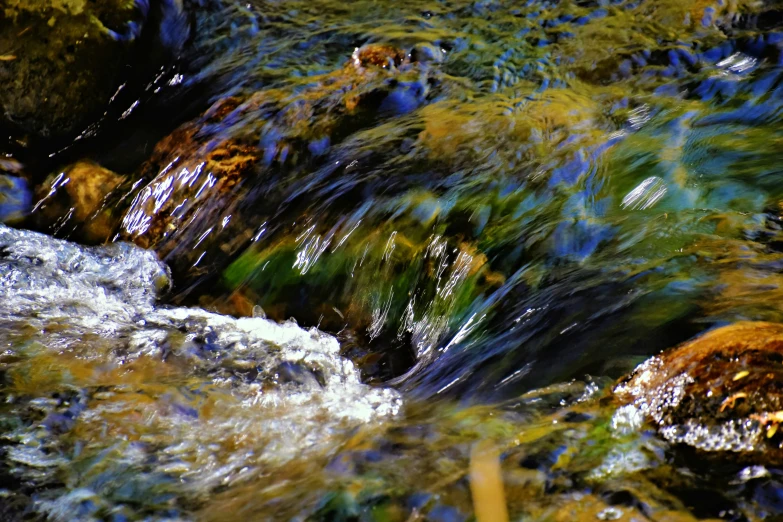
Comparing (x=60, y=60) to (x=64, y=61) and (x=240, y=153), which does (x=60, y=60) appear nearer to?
(x=64, y=61)

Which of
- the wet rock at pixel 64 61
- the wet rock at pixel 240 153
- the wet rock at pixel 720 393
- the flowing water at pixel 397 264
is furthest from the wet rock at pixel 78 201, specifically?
the wet rock at pixel 720 393

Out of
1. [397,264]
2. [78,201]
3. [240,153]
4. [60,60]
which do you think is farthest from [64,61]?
[397,264]

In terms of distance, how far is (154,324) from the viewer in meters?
3.69

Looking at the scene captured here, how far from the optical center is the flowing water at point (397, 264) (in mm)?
2121

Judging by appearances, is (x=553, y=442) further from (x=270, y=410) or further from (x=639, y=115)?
(x=639, y=115)

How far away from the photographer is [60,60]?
5094 millimetres

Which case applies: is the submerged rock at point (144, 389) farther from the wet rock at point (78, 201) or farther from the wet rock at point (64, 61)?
the wet rock at point (64, 61)

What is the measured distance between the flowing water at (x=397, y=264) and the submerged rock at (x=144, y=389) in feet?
0.05

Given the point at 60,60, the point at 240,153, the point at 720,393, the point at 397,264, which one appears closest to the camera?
the point at 720,393

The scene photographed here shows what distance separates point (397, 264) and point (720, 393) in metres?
1.94

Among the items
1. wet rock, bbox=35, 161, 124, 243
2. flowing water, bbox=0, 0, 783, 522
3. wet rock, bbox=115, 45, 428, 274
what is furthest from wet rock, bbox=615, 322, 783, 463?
wet rock, bbox=35, 161, 124, 243

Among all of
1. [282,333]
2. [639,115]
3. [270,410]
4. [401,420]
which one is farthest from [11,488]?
[639,115]

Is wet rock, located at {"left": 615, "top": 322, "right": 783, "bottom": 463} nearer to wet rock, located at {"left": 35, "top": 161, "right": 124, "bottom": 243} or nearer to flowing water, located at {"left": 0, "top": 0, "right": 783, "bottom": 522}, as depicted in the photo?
flowing water, located at {"left": 0, "top": 0, "right": 783, "bottom": 522}

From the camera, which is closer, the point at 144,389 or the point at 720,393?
the point at 720,393
